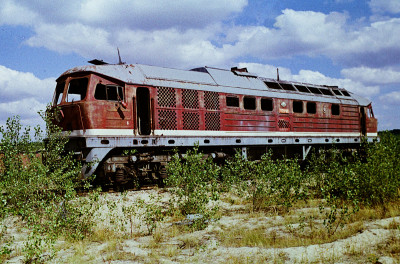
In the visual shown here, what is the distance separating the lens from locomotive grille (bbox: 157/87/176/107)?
10.8 m

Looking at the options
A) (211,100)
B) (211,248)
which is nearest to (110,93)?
(211,100)

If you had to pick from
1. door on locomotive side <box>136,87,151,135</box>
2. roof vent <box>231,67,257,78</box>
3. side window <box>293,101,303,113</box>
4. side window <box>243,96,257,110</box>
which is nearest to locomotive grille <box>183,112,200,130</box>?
door on locomotive side <box>136,87,151,135</box>

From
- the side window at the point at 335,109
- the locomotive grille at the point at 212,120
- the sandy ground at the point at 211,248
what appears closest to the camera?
the sandy ground at the point at 211,248

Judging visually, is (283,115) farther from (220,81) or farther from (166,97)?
(166,97)

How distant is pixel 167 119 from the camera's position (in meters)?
10.9

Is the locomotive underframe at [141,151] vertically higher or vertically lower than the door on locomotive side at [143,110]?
lower

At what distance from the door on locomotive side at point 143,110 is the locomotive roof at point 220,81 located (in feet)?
1.15

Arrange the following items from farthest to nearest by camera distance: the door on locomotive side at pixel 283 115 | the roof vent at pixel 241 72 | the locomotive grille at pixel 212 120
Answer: the door on locomotive side at pixel 283 115 → the roof vent at pixel 241 72 → the locomotive grille at pixel 212 120

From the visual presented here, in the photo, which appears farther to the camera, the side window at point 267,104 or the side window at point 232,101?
the side window at point 267,104

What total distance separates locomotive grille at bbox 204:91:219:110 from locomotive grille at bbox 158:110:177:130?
4.92ft

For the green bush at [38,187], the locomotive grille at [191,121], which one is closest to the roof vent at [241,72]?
the locomotive grille at [191,121]

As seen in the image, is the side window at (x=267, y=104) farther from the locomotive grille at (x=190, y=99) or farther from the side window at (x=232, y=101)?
the locomotive grille at (x=190, y=99)

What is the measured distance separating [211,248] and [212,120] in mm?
6840

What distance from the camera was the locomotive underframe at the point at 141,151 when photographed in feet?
30.7
